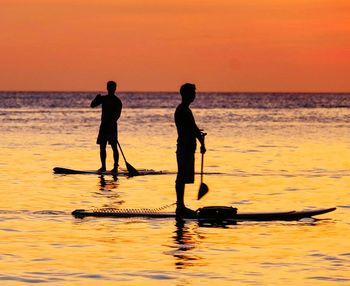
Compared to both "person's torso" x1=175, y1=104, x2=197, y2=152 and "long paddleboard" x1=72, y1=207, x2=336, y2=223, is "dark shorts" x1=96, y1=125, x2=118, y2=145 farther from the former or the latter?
"person's torso" x1=175, y1=104, x2=197, y2=152

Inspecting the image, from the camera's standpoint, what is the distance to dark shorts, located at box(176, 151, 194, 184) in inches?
648

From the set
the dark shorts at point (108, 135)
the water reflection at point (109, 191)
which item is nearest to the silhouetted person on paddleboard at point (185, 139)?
the water reflection at point (109, 191)

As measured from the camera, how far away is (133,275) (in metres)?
11.5

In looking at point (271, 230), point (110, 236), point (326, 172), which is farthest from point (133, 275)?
point (326, 172)

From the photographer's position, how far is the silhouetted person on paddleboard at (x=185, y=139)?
16.2 m

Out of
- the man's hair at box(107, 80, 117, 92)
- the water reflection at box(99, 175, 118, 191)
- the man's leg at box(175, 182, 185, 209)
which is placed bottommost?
the water reflection at box(99, 175, 118, 191)

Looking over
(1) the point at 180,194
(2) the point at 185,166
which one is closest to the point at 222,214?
(1) the point at 180,194

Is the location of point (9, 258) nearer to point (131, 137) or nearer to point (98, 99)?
point (98, 99)

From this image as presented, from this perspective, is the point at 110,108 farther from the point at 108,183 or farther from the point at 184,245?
the point at 184,245

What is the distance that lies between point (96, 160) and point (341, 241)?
17835 mm

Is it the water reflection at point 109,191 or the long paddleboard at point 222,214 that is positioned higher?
the long paddleboard at point 222,214

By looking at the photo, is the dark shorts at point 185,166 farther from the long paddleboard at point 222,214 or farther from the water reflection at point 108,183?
the water reflection at point 108,183

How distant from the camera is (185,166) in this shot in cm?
1652

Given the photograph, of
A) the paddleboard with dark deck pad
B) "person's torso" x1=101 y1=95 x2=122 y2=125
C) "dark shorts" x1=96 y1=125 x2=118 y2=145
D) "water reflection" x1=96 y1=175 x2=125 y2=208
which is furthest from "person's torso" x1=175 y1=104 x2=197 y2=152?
"dark shorts" x1=96 y1=125 x2=118 y2=145
